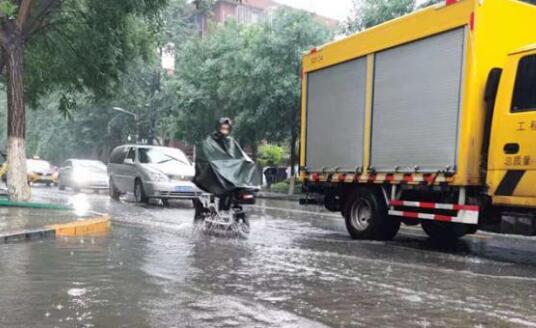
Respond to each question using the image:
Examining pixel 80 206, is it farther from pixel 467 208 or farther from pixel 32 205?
pixel 467 208

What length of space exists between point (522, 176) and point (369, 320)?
162 inches

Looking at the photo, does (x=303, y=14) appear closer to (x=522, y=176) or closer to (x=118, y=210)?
(x=118, y=210)

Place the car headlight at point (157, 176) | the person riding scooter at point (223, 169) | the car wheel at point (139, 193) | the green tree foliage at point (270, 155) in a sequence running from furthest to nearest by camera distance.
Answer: the green tree foliage at point (270, 155)
the car wheel at point (139, 193)
the car headlight at point (157, 176)
the person riding scooter at point (223, 169)

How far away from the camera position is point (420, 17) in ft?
29.2

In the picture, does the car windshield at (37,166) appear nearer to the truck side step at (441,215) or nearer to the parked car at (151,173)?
the parked car at (151,173)

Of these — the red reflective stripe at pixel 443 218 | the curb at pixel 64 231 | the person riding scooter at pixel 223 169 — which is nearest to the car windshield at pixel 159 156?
the curb at pixel 64 231

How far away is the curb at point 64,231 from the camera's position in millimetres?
8234

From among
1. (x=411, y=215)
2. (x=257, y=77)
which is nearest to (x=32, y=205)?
(x=411, y=215)

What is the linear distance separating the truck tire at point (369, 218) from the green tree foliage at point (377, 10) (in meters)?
12.5

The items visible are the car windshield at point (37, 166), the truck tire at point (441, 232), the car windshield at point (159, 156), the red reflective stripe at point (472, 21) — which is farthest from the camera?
the car windshield at point (37, 166)

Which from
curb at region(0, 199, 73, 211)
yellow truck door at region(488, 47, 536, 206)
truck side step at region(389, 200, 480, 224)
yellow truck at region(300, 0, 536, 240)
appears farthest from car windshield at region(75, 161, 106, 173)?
yellow truck door at region(488, 47, 536, 206)

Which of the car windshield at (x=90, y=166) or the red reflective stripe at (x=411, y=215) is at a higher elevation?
the car windshield at (x=90, y=166)

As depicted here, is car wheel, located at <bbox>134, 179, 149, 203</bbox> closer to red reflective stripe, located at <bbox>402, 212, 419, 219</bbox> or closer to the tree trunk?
the tree trunk

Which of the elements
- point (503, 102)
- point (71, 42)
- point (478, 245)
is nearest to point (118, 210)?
point (71, 42)
